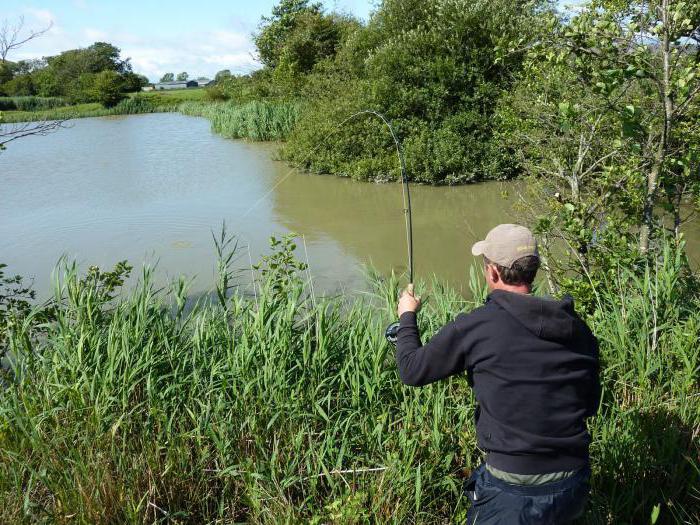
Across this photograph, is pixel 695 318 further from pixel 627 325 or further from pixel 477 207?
pixel 477 207

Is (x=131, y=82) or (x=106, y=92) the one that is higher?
(x=131, y=82)

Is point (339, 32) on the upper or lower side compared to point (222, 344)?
upper

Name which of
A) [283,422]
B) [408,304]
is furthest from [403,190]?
[408,304]

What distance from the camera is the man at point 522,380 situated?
74.9 inches

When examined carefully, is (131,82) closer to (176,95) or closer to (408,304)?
(176,95)

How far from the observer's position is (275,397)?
10.5 feet

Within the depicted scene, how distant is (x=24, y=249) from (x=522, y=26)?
995 centimetres

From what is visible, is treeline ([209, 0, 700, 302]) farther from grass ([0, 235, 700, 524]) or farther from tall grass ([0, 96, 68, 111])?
tall grass ([0, 96, 68, 111])

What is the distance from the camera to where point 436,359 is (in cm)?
197

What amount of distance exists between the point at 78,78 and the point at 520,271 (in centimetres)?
5542

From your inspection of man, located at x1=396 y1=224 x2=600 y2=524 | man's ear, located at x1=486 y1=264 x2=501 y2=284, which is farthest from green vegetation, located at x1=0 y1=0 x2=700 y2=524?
man's ear, located at x1=486 y1=264 x2=501 y2=284

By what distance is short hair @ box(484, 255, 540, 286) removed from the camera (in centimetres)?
199

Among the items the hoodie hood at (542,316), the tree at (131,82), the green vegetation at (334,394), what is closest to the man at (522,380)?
the hoodie hood at (542,316)

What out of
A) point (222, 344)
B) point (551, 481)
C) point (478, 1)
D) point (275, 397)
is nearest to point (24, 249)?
point (222, 344)
